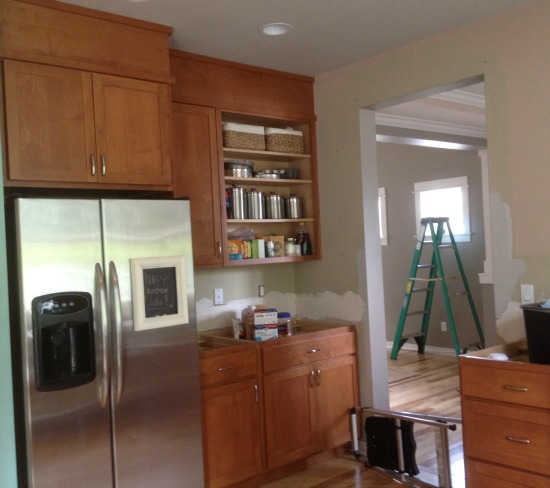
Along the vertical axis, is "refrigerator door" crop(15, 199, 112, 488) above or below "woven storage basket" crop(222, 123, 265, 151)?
below

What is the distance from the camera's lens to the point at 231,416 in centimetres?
321

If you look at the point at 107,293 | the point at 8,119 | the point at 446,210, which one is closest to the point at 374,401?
the point at 107,293

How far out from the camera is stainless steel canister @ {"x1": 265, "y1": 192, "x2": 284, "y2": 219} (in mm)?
3924

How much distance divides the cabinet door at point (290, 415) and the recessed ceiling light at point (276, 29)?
1923mm

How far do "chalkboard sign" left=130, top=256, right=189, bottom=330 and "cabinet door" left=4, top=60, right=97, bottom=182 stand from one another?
51cm

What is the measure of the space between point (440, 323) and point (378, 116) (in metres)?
3.00

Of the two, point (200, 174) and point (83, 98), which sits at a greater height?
point (83, 98)

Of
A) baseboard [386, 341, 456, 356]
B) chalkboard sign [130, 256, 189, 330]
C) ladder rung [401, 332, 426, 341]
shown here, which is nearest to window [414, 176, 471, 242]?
ladder rung [401, 332, 426, 341]

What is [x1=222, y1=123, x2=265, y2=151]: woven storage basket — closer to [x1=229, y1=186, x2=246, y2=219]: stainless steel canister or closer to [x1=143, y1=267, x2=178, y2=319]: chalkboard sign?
[x1=229, y1=186, x2=246, y2=219]: stainless steel canister

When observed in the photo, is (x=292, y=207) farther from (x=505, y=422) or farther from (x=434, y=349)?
(x=434, y=349)

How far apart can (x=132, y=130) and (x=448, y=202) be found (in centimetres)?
461

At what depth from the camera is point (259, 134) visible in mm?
3809

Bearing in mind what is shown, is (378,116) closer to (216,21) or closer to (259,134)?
(259,134)

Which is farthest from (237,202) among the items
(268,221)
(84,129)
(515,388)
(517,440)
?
(517,440)
